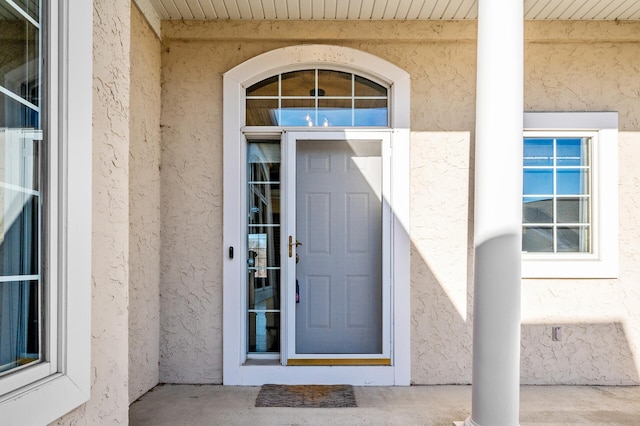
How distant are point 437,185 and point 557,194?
1191 mm

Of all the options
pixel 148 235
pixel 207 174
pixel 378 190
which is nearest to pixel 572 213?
pixel 378 190

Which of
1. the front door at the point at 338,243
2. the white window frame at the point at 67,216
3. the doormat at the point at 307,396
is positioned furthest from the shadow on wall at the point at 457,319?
the white window frame at the point at 67,216

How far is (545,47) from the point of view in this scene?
13.6 ft

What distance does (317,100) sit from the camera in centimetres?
422

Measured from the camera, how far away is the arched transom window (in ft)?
13.8

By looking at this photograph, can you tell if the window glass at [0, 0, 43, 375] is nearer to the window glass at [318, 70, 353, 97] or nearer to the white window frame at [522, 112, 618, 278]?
the window glass at [318, 70, 353, 97]

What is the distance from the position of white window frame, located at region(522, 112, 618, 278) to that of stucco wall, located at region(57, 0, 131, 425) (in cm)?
348

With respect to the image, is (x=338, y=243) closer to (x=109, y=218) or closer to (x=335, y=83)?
(x=335, y=83)

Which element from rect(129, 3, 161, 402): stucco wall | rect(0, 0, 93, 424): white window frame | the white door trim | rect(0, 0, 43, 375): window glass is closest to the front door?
the white door trim

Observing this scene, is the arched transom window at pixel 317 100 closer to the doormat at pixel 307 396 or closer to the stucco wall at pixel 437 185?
the stucco wall at pixel 437 185

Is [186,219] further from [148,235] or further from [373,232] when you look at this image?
[373,232]

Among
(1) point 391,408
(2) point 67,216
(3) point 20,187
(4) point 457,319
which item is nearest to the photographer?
(3) point 20,187

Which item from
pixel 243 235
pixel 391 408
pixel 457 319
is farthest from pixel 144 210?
pixel 457 319

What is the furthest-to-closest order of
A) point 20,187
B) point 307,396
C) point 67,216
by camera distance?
1. point 307,396
2. point 67,216
3. point 20,187
